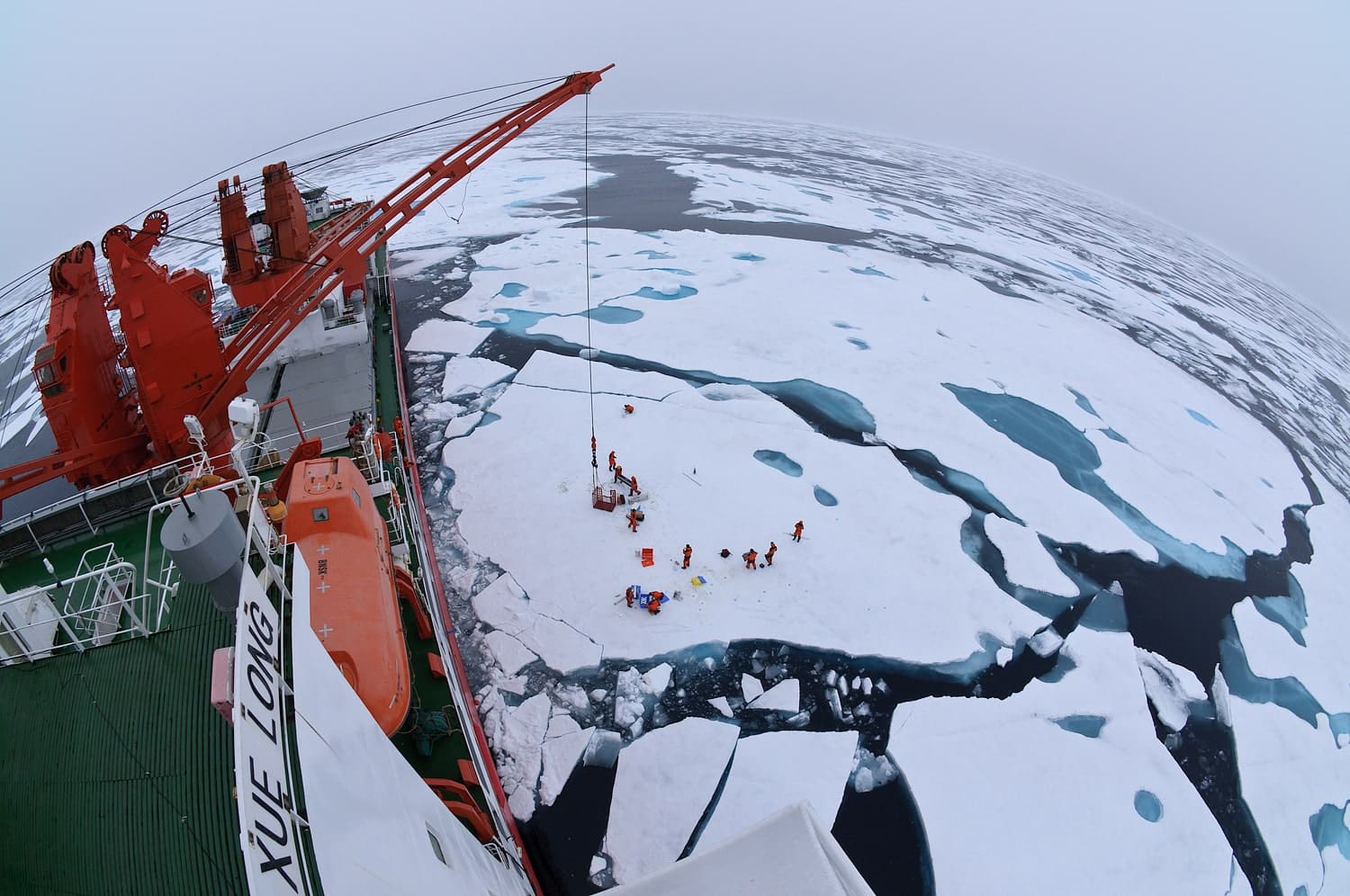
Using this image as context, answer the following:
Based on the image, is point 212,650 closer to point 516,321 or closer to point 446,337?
point 446,337

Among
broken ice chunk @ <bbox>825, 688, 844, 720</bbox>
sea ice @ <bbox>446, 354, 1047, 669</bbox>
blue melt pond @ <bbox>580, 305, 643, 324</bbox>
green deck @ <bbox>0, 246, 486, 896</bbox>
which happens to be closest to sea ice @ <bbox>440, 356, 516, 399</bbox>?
sea ice @ <bbox>446, 354, 1047, 669</bbox>

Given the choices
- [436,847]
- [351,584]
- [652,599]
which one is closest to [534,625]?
[652,599]

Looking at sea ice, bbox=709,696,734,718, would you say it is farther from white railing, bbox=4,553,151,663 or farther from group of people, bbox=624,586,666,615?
white railing, bbox=4,553,151,663

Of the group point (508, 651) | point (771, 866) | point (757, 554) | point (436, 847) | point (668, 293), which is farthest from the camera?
point (668, 293)

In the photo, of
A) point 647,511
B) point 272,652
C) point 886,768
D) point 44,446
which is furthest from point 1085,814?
point 44,446

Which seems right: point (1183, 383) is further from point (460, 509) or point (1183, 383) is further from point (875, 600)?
point (460, 509)
